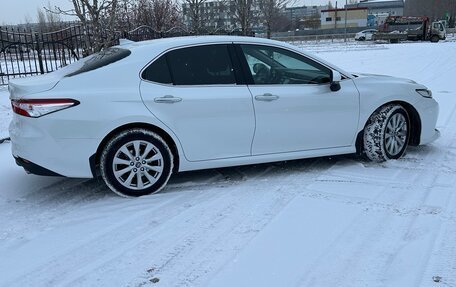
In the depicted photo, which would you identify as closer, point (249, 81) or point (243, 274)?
point (243, 274)

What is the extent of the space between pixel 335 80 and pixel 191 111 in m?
1.66

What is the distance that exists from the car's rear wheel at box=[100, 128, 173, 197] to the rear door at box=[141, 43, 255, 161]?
0.74 ft

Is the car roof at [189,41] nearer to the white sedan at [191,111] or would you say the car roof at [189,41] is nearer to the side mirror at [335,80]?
the white sedan at [191,111]

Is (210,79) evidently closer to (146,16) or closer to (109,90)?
(109,90)

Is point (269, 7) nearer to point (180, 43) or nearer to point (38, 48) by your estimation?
point (38, 48)

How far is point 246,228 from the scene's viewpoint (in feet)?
12.0

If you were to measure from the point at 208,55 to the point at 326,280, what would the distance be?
266 cm

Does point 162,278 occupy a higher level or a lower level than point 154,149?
lower

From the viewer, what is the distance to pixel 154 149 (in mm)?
4367

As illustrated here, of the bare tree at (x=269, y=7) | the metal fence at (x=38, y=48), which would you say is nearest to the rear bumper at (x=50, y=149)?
the metal fence at (x=38, y=48)

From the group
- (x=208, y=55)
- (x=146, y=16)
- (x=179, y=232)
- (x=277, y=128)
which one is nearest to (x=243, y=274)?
(x=179, y=232)

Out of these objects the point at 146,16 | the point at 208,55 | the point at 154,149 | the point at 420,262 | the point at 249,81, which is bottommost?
the point at 420,262

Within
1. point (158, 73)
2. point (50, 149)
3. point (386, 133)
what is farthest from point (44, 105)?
point (386, 133)

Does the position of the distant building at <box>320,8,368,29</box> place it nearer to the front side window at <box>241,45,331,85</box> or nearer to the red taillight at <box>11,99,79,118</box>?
the front side window at <box>241,45,331,85</box>
